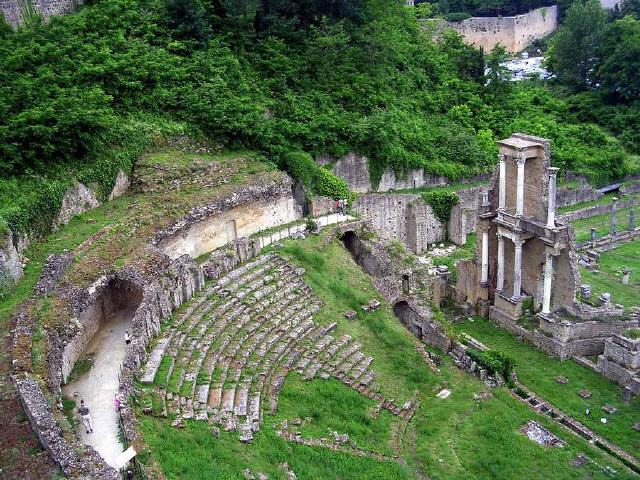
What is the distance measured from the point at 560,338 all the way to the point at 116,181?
739 inches

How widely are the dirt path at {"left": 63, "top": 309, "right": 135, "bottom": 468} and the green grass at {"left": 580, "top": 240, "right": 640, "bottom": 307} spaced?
20572 mm

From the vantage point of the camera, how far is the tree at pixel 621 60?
49.0 metres

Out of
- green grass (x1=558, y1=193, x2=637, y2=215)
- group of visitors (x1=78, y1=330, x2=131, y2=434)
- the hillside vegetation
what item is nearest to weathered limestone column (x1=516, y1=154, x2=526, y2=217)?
the hillside vegetation

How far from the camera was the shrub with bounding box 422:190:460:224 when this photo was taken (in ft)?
123

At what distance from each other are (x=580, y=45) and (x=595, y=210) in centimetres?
1716

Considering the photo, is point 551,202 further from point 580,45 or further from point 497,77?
point 580,45

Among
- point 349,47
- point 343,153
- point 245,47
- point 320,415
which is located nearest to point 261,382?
point 320,415

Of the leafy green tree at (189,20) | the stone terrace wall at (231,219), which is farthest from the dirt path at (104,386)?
the leafy green tree at (189,20)

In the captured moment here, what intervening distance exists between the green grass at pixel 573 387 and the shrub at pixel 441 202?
9.78 m

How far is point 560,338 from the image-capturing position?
27.0 metres

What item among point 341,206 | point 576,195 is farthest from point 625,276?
point 341,206

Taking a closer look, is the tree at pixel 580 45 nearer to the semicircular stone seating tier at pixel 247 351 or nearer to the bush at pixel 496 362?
the bush at pixel 496 362

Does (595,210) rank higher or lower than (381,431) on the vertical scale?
lower

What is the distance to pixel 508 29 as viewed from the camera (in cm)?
6850
